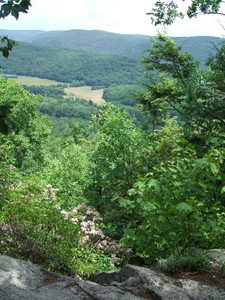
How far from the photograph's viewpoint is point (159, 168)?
388 centimetres

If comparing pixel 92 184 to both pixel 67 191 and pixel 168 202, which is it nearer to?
pixel 67 191

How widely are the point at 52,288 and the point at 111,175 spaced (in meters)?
7.70

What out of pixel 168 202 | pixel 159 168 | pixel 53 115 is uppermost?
pixel 159 168


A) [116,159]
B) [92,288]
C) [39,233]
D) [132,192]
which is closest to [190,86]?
[116,159]

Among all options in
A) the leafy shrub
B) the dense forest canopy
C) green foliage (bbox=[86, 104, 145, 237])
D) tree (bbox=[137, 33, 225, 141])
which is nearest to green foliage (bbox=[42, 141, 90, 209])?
the dense forest canopy

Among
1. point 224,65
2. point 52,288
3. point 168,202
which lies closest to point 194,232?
point 168,202

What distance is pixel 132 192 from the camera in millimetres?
3494

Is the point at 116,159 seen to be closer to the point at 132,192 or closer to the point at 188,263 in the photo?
the point at 188,263

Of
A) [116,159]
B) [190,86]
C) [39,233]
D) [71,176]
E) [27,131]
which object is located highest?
[190,86]

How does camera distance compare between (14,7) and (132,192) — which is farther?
(132,192)

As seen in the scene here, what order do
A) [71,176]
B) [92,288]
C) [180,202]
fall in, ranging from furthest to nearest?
[71,176], [92,288], [180,202]

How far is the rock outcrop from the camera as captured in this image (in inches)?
127

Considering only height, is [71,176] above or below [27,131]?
below

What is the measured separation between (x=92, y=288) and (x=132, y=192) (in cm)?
121
